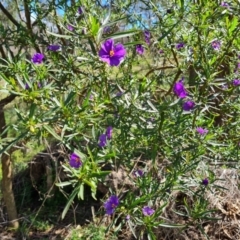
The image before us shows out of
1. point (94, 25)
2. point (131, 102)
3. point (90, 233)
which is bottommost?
point (90, 233)

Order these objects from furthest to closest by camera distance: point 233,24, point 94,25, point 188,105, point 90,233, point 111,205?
point 90,233 → point 111,205 → point 188,105 → point 233,24 → point 94,25

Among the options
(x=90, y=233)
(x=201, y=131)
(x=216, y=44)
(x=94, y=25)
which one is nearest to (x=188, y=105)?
(x=201, y=131)

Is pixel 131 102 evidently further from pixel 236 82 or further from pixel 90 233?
pixel 90 233

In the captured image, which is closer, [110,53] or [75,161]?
[110,53]

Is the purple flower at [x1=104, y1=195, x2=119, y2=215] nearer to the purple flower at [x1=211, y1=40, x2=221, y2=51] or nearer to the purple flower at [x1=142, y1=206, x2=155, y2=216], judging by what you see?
the purple flower at [x1=142, y1=206, x2=155, y2=216]

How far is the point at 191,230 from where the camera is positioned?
2908mm

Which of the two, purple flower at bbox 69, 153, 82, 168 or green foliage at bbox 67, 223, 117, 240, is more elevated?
purple flower at bbox 69, 153, 82, 168

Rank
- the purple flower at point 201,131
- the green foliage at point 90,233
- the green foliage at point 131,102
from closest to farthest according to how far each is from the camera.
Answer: the green foliage at point 131,102 → the purple flower at point 201,131 → the green foliage at point 90,233

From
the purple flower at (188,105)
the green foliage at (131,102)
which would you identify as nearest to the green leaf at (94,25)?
the green foliage at (131,102)

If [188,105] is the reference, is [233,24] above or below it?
above

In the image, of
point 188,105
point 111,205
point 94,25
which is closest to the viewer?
point 94,25

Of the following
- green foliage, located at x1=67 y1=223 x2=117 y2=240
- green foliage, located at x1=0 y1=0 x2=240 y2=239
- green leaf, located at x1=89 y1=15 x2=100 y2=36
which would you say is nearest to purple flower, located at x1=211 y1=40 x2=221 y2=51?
green foliage, located at x1=0 y1=0 x2=240 y2=239

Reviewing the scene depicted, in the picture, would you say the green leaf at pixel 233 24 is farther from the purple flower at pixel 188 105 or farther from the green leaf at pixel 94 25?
the green leaf at pixel 94 25

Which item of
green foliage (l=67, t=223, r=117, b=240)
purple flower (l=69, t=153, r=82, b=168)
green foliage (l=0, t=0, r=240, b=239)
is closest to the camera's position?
green foliage (l=0, t=0, r=240, b=239)
